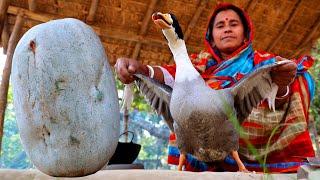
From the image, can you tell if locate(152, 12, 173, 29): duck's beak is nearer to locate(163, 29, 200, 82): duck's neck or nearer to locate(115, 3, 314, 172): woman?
locate(163, 29, 200, 82): duck's neck

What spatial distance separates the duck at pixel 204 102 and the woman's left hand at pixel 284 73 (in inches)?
0.8

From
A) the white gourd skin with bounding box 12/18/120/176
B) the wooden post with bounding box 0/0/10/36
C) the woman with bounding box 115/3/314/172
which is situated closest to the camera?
the white gourd skin with bounding box 12/18/120/176

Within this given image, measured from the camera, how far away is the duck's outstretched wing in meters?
1.73

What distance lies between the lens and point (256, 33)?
4102 millimetres

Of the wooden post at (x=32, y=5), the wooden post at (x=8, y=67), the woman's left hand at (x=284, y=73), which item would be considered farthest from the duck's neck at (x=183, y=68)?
the wooden post at (x=32, y=5)

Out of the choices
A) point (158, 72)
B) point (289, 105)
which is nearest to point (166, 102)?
point (158, 72)

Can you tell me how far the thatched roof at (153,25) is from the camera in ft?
12.1

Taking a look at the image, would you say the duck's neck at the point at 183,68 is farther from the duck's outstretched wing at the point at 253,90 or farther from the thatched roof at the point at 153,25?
the thatched roof at the point at 153,25

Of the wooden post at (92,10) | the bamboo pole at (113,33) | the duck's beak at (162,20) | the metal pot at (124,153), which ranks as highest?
the wooden post at (92,10)

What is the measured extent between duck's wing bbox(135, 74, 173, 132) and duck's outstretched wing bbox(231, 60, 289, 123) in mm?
310

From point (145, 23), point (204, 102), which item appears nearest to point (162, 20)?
point (204, 102)

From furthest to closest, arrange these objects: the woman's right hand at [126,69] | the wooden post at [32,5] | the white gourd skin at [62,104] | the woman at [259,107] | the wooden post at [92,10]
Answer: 1. the wooden post at [92,10]
2. the wooden post at [32,5]
3. the woman at [259,107]
4. the woman's right hand at [126,69]
5. the white gourd skin at [62,104]

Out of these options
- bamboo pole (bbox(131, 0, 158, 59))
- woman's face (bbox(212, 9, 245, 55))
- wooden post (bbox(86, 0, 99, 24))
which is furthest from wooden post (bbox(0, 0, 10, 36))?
woman's face (bbox(212, 9, 245, 55))

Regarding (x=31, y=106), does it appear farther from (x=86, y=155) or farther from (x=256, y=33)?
(x=256, y=33)
